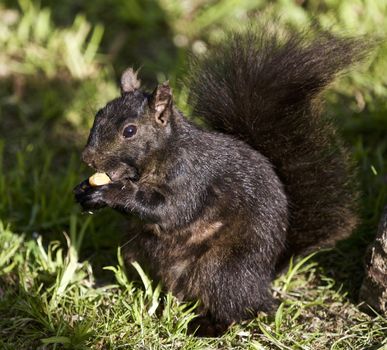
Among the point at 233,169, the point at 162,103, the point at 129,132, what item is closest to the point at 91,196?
the point at 129,132

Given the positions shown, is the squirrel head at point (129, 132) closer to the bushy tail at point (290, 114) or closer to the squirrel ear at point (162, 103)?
the squirrel ear at point (162, 103)

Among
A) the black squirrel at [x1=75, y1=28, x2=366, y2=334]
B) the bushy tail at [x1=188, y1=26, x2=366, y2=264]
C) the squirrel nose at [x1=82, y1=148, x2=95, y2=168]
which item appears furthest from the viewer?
the bushy tail at [x1=188, y1=26, x2=366, y2=264]

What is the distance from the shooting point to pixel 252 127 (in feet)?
10.9

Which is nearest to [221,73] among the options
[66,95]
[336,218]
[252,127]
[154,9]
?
[252,127]

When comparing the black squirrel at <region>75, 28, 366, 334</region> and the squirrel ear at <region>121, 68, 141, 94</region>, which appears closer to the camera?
the black squirrel at <region>75, 28, 366, 334</region>

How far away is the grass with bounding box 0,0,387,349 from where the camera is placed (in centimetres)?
322

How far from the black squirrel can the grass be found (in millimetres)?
194

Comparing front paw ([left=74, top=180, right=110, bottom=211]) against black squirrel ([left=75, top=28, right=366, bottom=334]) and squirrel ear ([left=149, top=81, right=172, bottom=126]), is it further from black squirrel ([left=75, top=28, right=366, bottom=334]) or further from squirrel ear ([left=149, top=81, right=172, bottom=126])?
squirrel ear ([left=149, top=81, right=172, bottom=126])

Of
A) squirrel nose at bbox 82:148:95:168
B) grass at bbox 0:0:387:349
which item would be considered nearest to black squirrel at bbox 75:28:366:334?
squirrel nose at bbox 82:148:95:168

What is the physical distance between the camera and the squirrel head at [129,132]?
2.92 m

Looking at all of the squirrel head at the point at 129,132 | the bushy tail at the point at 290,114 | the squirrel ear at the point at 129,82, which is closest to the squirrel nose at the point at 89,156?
the squirrel head at the point at 129,132

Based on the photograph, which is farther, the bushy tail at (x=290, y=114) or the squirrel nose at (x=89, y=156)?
the bushy tail at (x=290, y=114)

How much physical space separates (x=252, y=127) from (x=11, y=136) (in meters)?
1.97

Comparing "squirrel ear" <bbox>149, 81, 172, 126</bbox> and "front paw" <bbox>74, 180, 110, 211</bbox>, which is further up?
"squirrel ear" <bbox>149, 81, 172, 126</bbox>
